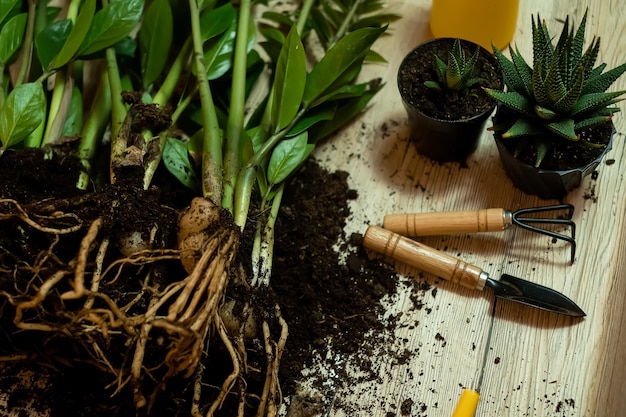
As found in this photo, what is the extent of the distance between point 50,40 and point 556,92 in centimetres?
86

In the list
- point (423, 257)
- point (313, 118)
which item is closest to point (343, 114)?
point (313, 118)

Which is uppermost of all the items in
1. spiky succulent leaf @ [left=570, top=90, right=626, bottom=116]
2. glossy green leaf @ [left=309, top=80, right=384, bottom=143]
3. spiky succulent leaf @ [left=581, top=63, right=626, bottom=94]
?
spiky succulent leaf @ [left=581, top=63, right=626, bottom=94]

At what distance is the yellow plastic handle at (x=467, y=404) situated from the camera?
105 cm

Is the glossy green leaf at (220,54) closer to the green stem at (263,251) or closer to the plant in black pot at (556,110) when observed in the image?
the green stem at (263,251)

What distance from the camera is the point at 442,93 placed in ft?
3.85

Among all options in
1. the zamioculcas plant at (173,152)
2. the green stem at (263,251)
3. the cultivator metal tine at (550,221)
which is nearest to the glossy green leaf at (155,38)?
the zamioculcas plant at (173,152)

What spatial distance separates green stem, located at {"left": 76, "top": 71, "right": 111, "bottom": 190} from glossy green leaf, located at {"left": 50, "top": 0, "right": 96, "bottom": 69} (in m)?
0.08

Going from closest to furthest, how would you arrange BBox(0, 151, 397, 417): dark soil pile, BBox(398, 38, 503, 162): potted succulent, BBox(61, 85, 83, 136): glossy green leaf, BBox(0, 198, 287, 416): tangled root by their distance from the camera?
1. BBox(0, 198, 287, 416): tangled root
2. BBox(0, 151, 397, 417): dark soil pile
3. BBox(398, 38, 503, 162): potted succulent
4. BBox(61, 85, 83, 136): glossy green leaf

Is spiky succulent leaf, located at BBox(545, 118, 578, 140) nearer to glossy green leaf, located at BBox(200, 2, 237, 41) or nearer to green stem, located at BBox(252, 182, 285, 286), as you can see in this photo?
green stem, located at BBox(252, 182, 285, 286)

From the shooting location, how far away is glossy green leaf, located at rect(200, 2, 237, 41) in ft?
4.11

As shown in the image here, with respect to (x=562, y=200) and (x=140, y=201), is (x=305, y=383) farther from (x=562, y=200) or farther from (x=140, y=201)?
(x=562, y=200)

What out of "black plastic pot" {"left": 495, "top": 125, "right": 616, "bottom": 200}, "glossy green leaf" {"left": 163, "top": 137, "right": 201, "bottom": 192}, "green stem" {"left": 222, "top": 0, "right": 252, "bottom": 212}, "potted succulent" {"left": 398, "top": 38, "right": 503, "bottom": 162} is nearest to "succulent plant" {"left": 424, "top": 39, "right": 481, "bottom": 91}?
"potted succulent" {"left": 398, "top": 38, "right": 503, "bottom": 162}

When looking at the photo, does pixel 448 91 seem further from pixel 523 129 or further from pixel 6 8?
pixel 6 8

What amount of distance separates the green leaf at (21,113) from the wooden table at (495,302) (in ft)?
1.64
